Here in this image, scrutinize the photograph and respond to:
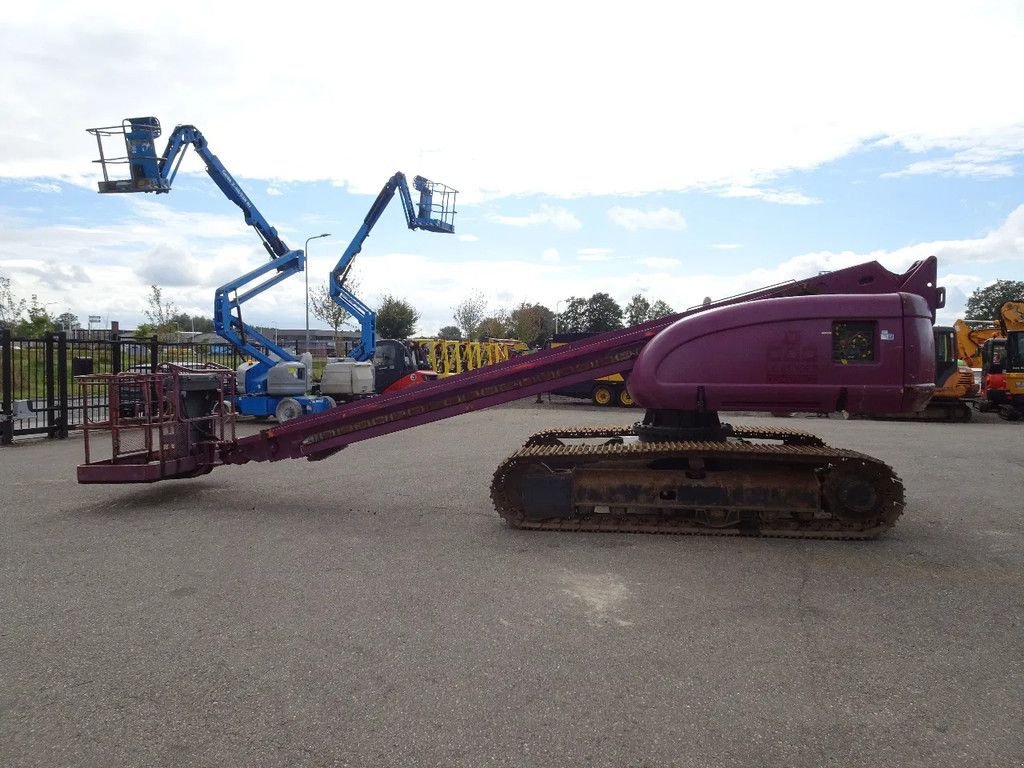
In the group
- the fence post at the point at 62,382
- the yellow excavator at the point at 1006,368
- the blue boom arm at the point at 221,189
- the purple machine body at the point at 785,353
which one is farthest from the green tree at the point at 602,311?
the purple machine body at the point at 785,353

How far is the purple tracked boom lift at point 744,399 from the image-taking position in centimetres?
637

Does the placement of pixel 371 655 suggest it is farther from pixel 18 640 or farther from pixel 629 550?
pixel 629 550

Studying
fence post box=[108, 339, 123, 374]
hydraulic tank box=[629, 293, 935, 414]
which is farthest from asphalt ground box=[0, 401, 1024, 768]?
fence post box=[108, 339, 123, 374]

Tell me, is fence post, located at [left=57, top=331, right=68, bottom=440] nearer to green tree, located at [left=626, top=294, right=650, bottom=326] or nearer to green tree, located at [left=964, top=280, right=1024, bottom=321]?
green tree, located at [left=626, top=294, right=650, bottom=326]

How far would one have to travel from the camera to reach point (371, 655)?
4164 millimetres

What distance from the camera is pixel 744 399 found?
6520 mm

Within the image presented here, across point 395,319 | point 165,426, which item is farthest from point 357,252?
point 395,319

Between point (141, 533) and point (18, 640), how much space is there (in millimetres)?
2587

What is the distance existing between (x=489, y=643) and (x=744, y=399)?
3.48 meters

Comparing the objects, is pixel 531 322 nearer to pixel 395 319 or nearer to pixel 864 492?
pixel 395 319

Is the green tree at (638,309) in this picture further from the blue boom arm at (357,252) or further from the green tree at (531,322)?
the blue boom arm at (357,252)

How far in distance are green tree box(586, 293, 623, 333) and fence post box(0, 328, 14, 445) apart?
184 ft

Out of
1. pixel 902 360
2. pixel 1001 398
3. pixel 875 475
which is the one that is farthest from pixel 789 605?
pixel 1001 398

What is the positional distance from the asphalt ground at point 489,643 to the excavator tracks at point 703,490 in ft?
0.74
